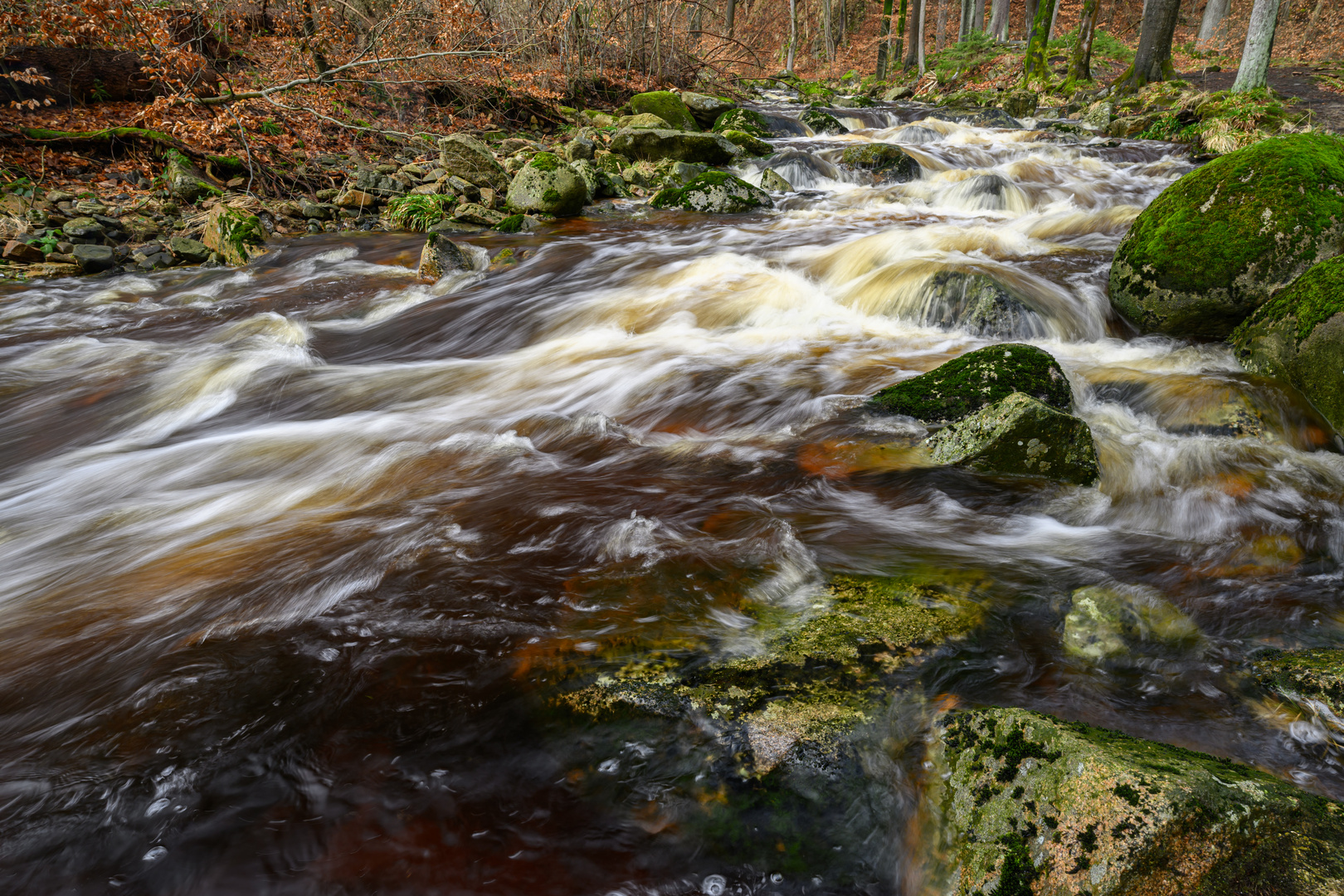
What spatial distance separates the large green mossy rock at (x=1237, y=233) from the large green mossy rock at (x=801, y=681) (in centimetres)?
441

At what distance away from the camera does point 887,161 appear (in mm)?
13625

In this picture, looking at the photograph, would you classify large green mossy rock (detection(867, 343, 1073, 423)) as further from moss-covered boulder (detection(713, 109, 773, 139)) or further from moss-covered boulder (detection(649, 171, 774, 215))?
moss-covered boulder (detection(713, 109, 773, 139))

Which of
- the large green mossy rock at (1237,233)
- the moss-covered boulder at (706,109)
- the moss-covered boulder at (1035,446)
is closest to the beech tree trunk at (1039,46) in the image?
the moss-covered boulder at (706,109)

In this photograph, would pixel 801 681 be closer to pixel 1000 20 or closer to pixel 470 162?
pixel 470 162

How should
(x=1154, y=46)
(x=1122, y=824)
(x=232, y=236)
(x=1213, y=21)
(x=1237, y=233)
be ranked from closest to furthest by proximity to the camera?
(x=1122, y=824) < (x=1237, y=233) < (x=232, y=236) < (x=1154, y=46) < (x=1213, y=21)

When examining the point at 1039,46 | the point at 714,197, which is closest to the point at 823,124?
the point at 1039,46

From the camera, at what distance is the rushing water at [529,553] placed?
210 centimetres

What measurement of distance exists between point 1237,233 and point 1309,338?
1.28 metres

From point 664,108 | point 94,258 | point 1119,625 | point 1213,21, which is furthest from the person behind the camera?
point 1213,21

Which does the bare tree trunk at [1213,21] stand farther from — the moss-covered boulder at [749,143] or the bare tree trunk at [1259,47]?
the moss-covered boulder at [749,143]

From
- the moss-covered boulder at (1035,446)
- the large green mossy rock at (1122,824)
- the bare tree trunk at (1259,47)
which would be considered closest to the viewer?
the large green mossy rock at (1122,824)

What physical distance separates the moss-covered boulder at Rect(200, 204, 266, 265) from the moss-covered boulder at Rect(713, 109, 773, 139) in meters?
11.0

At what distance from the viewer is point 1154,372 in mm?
5344

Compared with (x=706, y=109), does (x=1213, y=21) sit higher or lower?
higher
